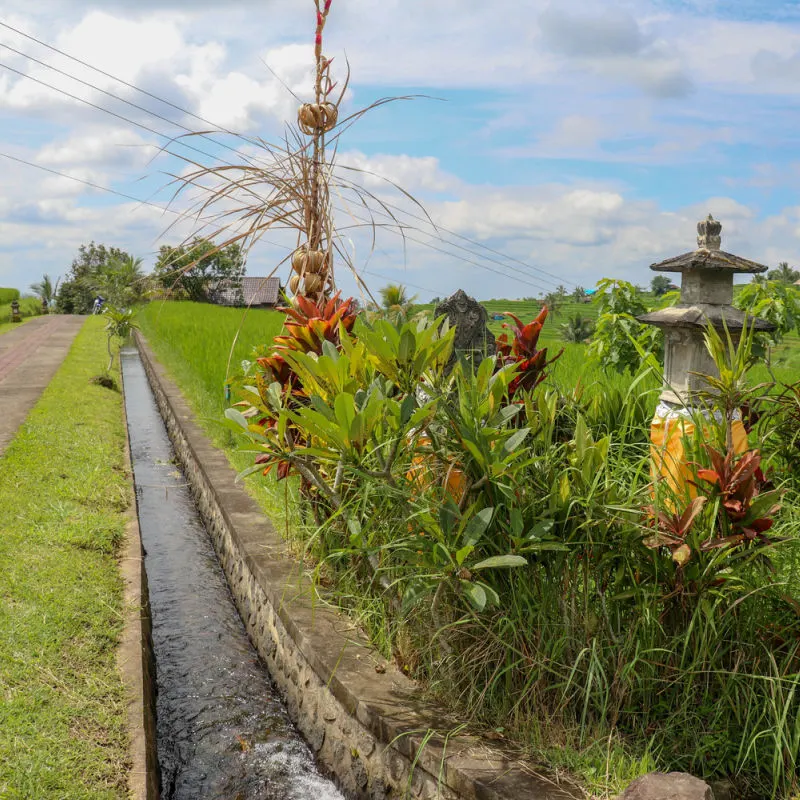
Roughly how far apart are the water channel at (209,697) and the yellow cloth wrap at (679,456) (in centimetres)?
152

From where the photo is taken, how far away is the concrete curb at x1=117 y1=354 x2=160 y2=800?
2521mm

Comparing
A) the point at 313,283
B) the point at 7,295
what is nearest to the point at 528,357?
the point at 313,283

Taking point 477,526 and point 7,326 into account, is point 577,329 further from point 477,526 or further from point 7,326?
point 477,526

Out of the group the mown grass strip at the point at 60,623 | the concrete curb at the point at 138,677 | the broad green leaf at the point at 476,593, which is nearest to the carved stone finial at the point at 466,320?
the broad green leaf at the point at 476,593

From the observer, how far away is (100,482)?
580 cm

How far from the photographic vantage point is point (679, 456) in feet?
8.93

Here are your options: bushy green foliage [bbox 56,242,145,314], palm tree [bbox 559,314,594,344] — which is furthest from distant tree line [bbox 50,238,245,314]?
palm tree [bbox 559,314,594,344]

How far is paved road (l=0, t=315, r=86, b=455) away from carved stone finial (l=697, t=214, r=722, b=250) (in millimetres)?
5541

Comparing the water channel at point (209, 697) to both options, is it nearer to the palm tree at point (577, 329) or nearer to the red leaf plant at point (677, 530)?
the red leaf plant at point (677, 530)

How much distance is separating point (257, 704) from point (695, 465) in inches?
81.7

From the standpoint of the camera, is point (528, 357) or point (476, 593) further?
point (528, 357)

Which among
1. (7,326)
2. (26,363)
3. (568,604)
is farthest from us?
(7,326)

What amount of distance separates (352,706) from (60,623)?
1.51 m

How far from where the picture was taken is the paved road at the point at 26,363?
8.45 m
